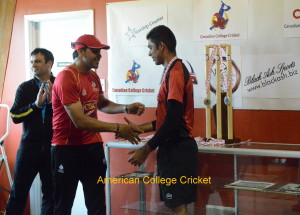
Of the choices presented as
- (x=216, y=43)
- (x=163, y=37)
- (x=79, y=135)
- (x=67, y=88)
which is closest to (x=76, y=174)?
(x=79, y=135)

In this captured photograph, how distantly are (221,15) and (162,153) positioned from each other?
1.33 m

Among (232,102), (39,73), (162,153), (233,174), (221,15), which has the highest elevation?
(221,15)

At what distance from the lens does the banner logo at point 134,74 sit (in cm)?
400

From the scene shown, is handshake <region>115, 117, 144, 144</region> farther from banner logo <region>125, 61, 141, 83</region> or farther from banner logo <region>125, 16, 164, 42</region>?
banner logo <region>125, 16, 164, 42</region>

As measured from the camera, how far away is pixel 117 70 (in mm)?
4105

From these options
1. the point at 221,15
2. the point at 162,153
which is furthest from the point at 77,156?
the point at 221,15

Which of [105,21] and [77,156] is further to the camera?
[105,21]

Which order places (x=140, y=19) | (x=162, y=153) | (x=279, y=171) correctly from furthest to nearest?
(x=140, y=19) < (x=279, y=171) < (x=162, y=153)

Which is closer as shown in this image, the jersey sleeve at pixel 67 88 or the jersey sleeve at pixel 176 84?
the jersey sleeve at pixel 176 84

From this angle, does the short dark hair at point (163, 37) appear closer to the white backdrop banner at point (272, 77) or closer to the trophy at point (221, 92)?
the trophy at point (221, 92)

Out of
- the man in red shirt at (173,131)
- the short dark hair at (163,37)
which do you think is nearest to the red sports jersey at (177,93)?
the man in red shirt at (173,131)

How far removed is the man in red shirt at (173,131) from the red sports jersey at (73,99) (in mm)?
408

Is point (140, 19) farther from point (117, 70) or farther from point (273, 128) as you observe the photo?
point (273, 128)

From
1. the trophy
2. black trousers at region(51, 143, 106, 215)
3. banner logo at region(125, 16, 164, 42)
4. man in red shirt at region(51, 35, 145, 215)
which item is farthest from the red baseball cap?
banner logo at region(125, 16, 164, 42)
